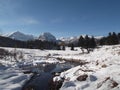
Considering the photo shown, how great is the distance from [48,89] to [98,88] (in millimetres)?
7981

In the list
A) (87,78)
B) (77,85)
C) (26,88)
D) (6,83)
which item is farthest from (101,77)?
(6,83)

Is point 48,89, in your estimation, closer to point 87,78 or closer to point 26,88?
point 26,88

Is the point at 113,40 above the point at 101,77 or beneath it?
above

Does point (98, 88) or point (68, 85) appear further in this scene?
point (68, 85)

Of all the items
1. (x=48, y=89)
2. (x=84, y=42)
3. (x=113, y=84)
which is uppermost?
(x=84, y=42)


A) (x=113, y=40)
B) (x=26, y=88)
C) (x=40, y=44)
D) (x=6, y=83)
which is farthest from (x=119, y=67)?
(x=40, y=44)

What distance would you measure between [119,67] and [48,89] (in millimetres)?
9629

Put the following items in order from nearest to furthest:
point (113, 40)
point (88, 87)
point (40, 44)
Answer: point (88, 87) < point (113, 40) < point (40, 44)

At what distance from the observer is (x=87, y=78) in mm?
21000

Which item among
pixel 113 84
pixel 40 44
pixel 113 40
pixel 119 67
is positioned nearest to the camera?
pixel 113 84

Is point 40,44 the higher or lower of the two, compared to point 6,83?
higher

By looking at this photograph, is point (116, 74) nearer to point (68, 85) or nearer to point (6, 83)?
point (68, 85)

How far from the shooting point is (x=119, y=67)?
71.7ft

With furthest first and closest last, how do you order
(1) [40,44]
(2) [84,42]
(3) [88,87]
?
(1) [40,44]
(2) [84,42]
(3) [88,87]
